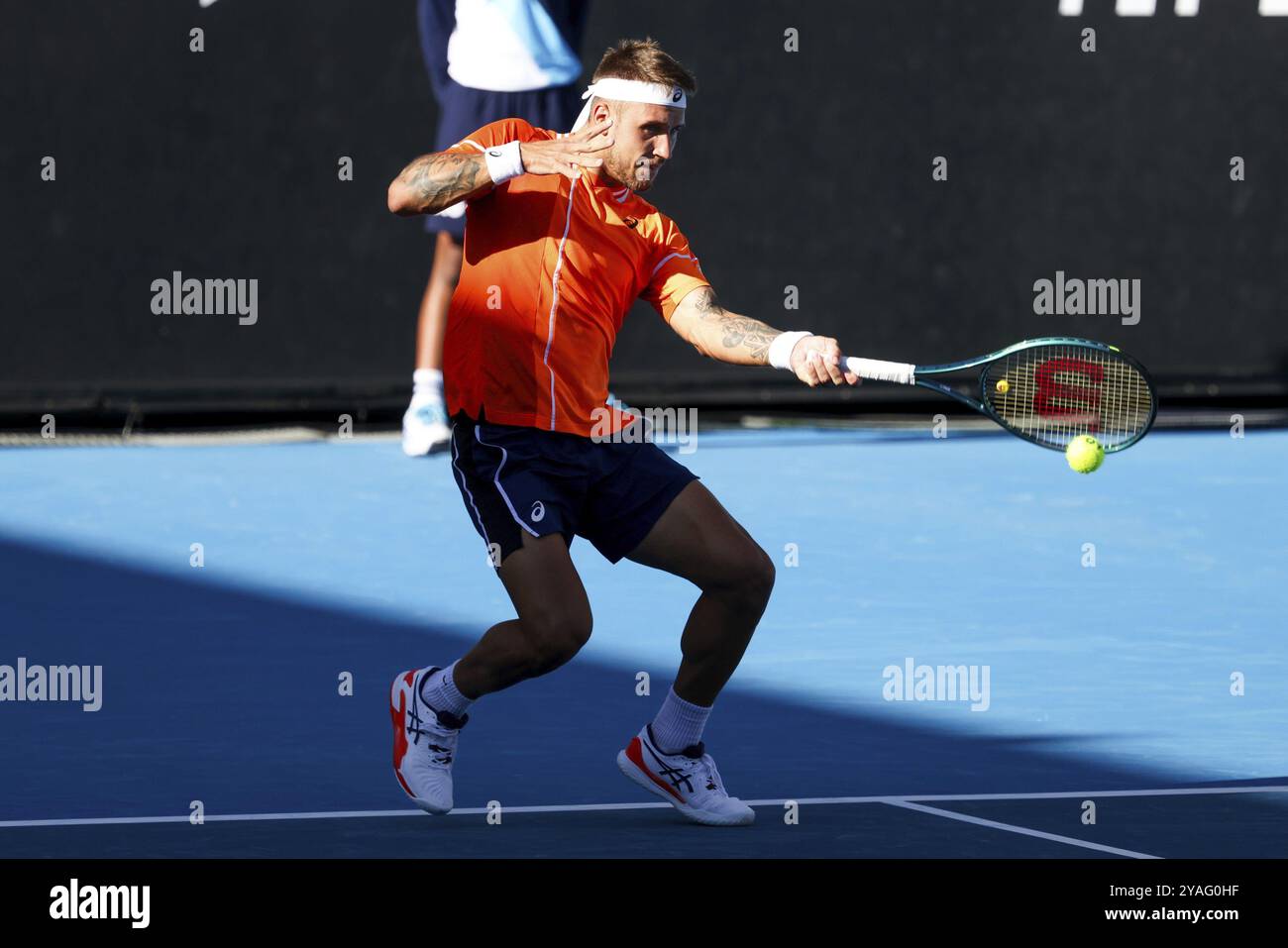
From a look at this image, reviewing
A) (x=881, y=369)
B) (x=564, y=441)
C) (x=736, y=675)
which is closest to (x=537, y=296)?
(x=564, y=441)

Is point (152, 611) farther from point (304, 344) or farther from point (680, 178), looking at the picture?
point (680, 178)

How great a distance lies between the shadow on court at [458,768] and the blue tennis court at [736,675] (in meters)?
0.01

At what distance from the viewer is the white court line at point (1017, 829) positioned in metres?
4.39

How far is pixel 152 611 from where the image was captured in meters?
7.27

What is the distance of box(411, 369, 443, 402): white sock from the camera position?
1057 cm

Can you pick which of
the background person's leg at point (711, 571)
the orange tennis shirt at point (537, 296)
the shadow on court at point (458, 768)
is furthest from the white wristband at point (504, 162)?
the shadow on court at point (458, 768)

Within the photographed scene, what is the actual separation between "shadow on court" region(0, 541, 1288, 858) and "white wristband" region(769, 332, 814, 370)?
930 mm

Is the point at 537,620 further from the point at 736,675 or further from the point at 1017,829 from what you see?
the point at 736,675

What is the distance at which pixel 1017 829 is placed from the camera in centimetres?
460

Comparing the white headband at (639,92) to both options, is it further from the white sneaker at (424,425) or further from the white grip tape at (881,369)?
the white sneaker at (424,425)

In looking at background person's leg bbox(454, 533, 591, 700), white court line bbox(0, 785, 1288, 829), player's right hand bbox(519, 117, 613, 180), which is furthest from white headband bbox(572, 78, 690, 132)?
white court line bbox(0, 785, 1288, 829)

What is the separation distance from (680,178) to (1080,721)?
6.33m

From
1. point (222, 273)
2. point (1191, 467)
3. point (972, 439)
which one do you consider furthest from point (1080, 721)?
point (222, 273)
